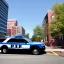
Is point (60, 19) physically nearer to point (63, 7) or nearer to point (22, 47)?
point (63, 7)

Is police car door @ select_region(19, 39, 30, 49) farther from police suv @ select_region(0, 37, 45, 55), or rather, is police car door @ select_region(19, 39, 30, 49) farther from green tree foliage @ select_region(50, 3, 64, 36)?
green tree foliage @ select_region(50, 3, 64, 36)

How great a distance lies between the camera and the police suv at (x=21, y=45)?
858 inches

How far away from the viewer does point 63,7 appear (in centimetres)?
3681

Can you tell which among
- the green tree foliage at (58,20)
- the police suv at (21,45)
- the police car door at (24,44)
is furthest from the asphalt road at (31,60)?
the green tree foliage at (58,20)

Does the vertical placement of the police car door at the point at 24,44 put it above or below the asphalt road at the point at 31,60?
above

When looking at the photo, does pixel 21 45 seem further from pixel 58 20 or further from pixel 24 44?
pixel 58 20

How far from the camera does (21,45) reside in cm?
2214

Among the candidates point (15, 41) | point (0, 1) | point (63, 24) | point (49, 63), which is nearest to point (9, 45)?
point (15, 41)

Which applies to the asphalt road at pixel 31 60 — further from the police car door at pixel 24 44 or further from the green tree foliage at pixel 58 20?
the green tree foliage at pixel 58 20

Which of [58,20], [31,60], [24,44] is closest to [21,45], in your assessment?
[24,44]

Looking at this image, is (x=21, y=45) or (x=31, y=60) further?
(x=21, y=45)

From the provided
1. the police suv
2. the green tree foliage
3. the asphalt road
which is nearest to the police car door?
the police suv

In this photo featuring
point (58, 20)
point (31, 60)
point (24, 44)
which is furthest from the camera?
point (58, 20)

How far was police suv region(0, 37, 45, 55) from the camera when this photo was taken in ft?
71.5
